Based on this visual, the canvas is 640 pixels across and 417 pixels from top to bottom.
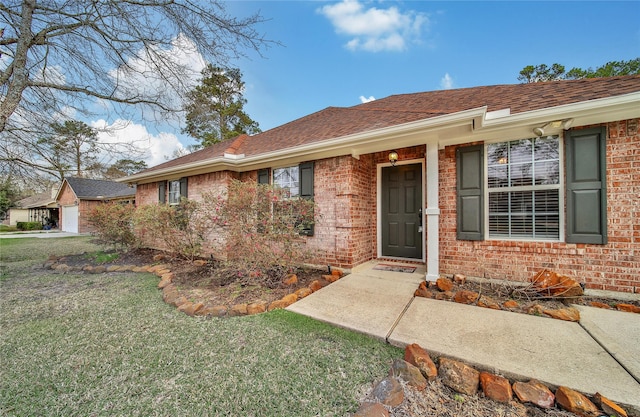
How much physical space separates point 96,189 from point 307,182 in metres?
22.8

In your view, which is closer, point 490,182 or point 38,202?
point 490,182

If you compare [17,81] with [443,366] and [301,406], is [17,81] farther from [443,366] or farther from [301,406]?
[443,366]

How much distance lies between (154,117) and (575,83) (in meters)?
8.65

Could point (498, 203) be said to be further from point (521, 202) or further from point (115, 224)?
point (115, 224)

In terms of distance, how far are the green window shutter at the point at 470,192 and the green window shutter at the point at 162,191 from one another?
822 centimetres

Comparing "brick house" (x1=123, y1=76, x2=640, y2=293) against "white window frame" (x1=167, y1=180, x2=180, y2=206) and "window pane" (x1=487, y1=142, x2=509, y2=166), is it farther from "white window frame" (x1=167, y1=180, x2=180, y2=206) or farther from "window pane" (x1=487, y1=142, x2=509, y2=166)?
"white window frame" (x1=167, y1=180, x2=180, y2=206)

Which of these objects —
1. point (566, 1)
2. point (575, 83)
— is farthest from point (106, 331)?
point (566, 1)

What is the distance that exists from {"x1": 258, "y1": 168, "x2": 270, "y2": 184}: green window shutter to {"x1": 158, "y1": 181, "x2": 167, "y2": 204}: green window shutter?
3990 millimetres

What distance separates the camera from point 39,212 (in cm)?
2456

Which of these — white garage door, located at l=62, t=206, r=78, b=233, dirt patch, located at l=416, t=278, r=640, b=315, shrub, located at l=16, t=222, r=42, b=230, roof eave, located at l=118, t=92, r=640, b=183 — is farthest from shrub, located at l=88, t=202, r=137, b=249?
shrub, located at l=16, t=222, r=42, b=230

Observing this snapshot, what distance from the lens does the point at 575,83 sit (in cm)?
420

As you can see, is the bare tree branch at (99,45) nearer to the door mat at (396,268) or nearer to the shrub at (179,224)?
the shrub at (179,224)

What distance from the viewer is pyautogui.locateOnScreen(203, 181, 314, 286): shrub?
13.0 feet

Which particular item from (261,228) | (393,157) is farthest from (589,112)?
(261,228)
